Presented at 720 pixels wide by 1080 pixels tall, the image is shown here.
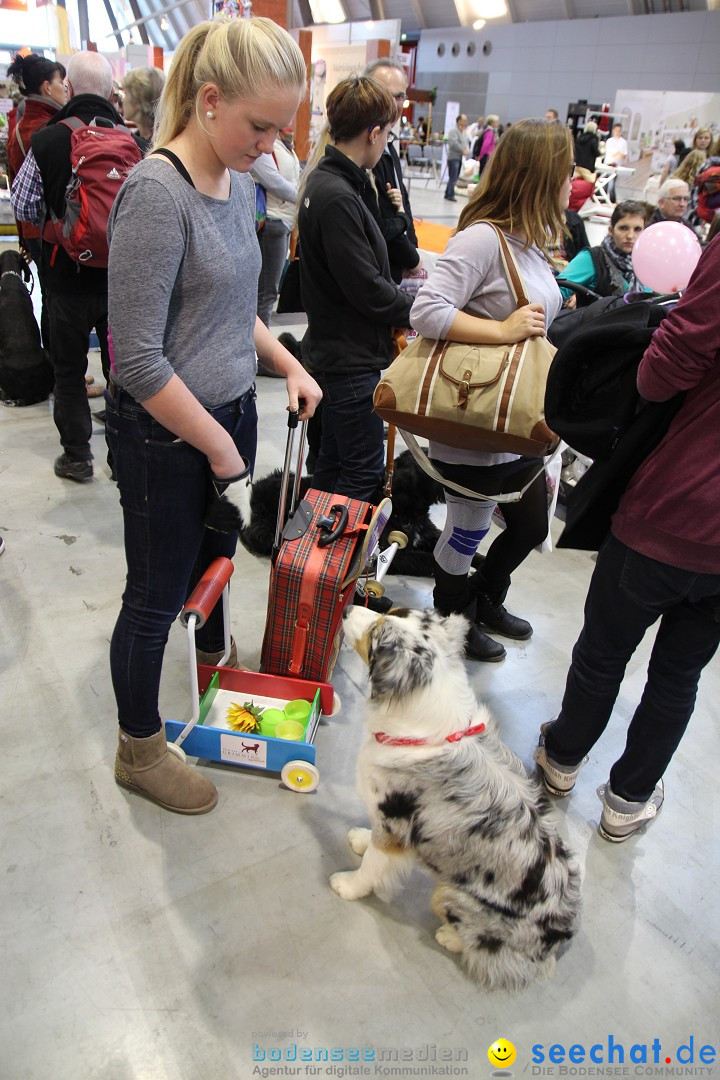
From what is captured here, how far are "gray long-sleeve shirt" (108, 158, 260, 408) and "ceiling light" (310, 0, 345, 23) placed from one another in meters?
27.7

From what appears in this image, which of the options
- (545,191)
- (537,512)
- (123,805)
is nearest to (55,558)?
(123,805)

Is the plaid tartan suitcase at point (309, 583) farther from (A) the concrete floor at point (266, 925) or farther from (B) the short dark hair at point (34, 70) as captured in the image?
(B) the short dark hair at point (34, 70)

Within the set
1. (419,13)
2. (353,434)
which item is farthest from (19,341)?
(419,13)

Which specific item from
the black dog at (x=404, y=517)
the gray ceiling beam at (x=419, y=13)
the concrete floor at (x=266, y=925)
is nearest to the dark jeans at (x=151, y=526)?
the concrete floor at (x=266, y=925)

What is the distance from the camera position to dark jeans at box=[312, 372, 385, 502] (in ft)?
7.66

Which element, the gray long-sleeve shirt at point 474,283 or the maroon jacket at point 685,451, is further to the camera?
the gray long-sleeve shirt at point 474,283

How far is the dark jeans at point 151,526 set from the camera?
4.54 ft

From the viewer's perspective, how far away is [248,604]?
8.75 ft

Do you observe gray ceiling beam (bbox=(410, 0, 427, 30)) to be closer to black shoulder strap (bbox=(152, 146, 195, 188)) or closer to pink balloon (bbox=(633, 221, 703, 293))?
pink balloon (bbox=(633, 221, 703, 293))

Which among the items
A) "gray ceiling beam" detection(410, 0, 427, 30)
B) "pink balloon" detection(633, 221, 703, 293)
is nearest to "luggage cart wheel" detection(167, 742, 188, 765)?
"pink balloon" detection(633, 221, 703, 293)

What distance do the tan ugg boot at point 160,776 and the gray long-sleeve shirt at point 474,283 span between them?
1.31m

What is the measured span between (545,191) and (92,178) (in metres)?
1.79

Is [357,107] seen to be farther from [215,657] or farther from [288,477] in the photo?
[215,657]

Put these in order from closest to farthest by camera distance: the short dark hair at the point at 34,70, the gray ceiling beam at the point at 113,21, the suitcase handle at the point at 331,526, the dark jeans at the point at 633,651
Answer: the dark jeans at the point at 633,651 < the suitcase handle at the point at 331,526 < the short dark hair at the point at 34,70 < the gray ceiling beam at the point at 113,21
